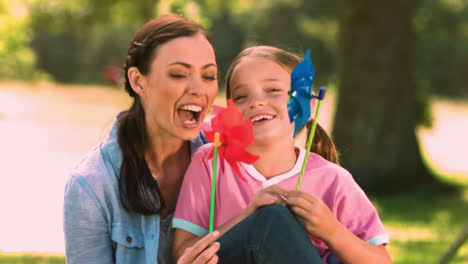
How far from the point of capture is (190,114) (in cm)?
301

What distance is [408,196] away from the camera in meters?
10.0

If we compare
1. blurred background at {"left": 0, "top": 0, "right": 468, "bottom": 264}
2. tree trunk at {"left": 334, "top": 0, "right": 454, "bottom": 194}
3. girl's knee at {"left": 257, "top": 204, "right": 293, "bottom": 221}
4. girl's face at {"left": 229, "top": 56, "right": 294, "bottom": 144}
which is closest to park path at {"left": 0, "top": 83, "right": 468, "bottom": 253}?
blurred background at {"left": 0, "top": 0, "right": 468, "bottom": 264}

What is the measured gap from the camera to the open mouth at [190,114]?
295 cm

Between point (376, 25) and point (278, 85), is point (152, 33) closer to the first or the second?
point (278, 85)

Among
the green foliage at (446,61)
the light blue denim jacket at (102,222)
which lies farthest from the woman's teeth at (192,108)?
the green foliage at (446,61)

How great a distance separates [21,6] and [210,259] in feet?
59.0

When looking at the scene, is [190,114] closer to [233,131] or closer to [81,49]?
[233,131]

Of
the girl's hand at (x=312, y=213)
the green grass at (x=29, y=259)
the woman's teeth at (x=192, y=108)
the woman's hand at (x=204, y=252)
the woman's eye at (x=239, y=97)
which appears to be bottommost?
the green grass at (x=29, y=259)

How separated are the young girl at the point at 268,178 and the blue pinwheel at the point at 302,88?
0.22 meters

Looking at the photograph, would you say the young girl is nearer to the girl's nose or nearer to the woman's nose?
the girl's nose

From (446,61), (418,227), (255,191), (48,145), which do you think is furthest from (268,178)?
(446,61)

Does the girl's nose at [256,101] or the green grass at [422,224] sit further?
the green grass at [422,224]

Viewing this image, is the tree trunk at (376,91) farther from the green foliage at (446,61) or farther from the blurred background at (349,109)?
the green foliage at (446,61)

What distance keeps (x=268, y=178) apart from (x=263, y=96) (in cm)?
34
